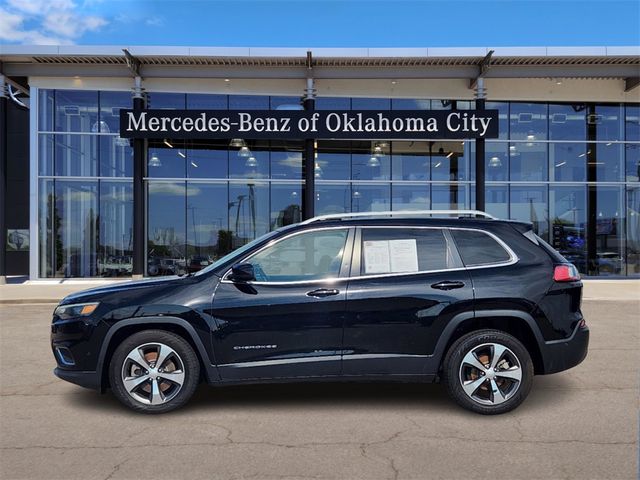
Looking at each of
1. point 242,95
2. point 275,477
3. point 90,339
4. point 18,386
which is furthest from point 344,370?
point 242,95

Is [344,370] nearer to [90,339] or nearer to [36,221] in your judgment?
[90,339]

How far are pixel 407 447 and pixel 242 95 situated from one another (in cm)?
1724

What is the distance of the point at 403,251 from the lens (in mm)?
4762

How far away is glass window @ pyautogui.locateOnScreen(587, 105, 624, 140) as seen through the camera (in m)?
20.3

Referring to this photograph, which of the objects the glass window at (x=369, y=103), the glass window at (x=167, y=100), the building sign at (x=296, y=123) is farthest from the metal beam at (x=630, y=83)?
the glass window at (x=167, y=100)

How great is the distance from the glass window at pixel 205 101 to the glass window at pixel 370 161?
17.4 ft

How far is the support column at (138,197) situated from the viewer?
17.3 metres

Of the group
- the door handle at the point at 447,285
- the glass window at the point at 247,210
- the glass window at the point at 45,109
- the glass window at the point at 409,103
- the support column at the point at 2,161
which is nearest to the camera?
the door handle at the point at 447,285

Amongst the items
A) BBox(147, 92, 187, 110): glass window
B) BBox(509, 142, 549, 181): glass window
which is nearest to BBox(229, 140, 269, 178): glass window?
BBox(147, 92, 187, 110): glass window

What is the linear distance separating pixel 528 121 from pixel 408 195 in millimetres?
5638

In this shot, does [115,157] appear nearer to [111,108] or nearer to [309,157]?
[111,108]

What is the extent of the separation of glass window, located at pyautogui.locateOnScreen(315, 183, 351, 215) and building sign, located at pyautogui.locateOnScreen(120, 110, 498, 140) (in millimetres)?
3728

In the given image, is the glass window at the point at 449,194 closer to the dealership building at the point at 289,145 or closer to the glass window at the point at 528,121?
the dealership building at the point at 289,145

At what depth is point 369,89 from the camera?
1938 centimetres
